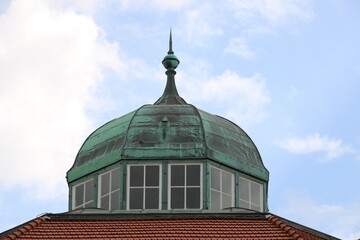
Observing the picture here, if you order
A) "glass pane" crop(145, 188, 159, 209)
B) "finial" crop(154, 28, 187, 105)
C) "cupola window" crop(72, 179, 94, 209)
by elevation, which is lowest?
"glass pane" crop(145, 188, 159, 209)

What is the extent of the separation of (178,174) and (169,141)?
1.12 m

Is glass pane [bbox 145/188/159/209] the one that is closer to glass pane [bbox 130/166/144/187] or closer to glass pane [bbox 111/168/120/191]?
glass pane [bbox 130/166/144/187]

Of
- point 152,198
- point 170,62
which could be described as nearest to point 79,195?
point 152,198

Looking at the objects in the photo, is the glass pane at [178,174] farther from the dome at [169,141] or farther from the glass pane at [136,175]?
the glass pane at [136,175]

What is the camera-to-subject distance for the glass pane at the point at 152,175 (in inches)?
1757

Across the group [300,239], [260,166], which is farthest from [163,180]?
[300,239]

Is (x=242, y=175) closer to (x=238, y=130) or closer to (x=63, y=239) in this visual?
(x=238, y=130)

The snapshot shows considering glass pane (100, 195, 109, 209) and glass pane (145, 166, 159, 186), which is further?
glass pane (100, 195, 109, 209)

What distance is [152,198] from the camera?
44.4 m

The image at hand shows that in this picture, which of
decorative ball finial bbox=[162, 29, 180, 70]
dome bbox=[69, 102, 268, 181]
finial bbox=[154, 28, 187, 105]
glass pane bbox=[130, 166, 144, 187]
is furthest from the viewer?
decorative ball finial bbox=[162, 29, 180, 70]

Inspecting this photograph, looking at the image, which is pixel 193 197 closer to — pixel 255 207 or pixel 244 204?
pixel 244 204

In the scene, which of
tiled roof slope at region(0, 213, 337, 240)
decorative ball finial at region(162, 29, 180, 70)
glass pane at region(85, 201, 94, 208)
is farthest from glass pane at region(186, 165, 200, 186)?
decorative ball finial at region(162, 29, 180, 70)

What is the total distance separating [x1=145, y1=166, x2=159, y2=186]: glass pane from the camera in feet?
146

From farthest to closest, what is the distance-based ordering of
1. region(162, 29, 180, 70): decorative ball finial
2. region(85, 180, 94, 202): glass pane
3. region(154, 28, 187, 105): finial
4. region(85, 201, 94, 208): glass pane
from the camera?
1. region(162, 29, 180, 70): decorative ball finial
2. region(154, 28, 187, 105): finial
3. region(85, 180, 94, 202): glass pane
4. region(85, 201, 94, 208): glass pane
